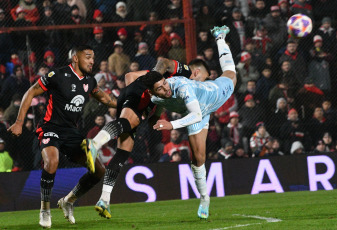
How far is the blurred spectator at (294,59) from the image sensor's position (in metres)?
15.6

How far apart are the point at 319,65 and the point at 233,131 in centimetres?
266

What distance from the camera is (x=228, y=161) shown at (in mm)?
14180

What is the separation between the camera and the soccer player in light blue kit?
8.18 m

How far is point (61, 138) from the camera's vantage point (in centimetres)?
874

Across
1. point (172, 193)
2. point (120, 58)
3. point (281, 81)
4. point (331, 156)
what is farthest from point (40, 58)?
Answer: point (331, 156)

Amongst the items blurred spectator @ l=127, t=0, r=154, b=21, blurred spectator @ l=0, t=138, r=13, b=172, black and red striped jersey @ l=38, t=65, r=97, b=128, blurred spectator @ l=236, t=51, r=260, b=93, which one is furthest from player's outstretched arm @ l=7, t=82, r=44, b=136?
blurred spectator @ l=236, t=51, r=260, b=93

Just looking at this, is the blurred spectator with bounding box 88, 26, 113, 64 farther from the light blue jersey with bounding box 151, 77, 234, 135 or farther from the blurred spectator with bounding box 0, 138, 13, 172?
the light blue jersey with bounding box 151, 77, 234, 135

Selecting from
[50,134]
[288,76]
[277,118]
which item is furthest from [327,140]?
[50,134]

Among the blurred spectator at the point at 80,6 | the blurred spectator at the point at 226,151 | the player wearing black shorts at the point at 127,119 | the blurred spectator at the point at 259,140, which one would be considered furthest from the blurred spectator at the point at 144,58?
the player wearing black shorts at the point at 127,119

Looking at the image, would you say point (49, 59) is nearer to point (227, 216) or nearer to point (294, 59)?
point (294, 59)

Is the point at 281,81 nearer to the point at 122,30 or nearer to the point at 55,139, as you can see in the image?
the point at 122,30

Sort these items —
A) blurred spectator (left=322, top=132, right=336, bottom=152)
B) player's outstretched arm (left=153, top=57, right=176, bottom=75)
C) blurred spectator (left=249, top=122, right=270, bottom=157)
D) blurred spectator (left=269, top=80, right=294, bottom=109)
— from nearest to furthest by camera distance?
1. player's outstretched arm (left=153, top=57, right=176, bottom=75)
2. blurred spectator (left=249, top=122, right=270, bottom=157)
3. blurred spectator (left=322, top=132, right=336, bottom=152)
4. blurred spectator (left=269, top=80, right=294, bottom=109)

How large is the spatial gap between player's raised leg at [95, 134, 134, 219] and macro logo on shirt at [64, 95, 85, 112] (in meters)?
0.70

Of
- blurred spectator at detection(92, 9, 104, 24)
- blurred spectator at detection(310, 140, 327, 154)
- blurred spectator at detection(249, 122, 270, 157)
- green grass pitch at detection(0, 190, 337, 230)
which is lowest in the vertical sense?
green grass pitch at detection(0, 190, 337, 230)
